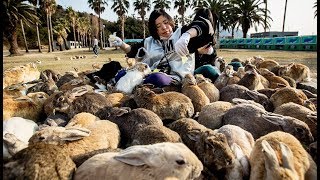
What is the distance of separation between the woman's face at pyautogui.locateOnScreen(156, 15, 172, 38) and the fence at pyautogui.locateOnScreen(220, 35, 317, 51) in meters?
24.3

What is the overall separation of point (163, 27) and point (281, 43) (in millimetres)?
29854

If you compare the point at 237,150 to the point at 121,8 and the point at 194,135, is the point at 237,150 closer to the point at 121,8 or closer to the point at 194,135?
the point at 194,135

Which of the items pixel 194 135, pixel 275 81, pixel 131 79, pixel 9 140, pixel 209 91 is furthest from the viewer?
pixel 275 81

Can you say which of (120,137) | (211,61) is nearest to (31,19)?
(211,61)

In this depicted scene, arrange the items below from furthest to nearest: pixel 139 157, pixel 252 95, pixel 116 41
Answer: pixel 116 41 → pixel 252 95 → pixel 139 157

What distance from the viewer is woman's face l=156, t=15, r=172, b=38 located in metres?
5.89

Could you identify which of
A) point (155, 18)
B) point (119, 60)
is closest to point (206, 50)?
point (155, 18)

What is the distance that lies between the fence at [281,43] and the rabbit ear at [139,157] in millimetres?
27875

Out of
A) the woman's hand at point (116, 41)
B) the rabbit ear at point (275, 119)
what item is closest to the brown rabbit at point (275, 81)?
the rabbit ear at point (275, 119)

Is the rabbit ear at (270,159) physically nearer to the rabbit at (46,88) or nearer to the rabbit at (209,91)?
the rabbit at (209,91)

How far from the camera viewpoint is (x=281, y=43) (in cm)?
3297

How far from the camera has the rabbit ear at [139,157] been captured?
2.16 meters

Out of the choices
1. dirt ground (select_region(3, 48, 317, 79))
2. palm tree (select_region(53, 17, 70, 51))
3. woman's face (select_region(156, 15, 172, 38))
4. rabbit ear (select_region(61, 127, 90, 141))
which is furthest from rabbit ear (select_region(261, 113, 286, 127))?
palm tree (select_region(53, 17, 70, 51))

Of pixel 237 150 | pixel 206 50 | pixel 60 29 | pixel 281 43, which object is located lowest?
pixel 237 150
